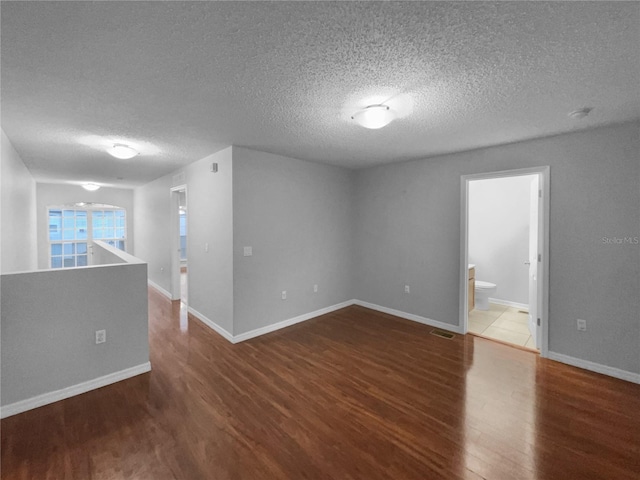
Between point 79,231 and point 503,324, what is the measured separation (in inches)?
389

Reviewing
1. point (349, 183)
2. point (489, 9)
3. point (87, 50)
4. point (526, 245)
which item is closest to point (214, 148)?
point (87, 50)

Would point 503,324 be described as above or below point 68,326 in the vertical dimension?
below

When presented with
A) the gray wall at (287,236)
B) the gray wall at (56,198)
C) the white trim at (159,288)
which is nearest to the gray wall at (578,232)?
the gray wall at (287,236)

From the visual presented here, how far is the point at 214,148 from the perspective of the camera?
3527 millimetres

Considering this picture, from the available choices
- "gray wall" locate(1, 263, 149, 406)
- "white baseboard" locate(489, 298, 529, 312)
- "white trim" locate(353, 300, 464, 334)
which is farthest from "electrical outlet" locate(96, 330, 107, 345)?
"white baseboard" locate(489, 298, 529, 312)

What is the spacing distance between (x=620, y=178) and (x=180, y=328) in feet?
17.8

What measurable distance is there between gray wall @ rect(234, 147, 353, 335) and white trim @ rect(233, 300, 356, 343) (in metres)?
0.06

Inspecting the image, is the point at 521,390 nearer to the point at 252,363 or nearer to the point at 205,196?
the point at 252,363

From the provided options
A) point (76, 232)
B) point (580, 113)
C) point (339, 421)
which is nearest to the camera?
point (339, 421)

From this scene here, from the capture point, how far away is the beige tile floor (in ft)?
11.8

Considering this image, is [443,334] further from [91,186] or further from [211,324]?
[91,186]

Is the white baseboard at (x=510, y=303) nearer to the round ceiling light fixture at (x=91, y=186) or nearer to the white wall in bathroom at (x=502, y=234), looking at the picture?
the white wall in bathroom at (x=502, y=234)

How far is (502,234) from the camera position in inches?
202

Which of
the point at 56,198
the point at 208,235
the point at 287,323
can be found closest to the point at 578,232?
the point at 287,323
